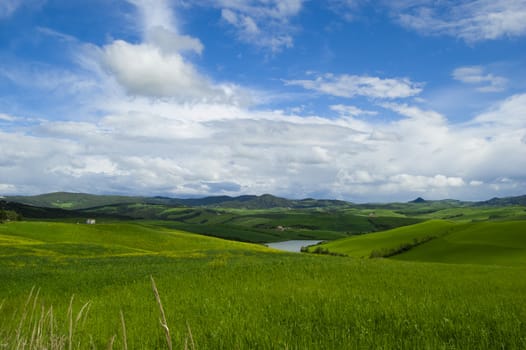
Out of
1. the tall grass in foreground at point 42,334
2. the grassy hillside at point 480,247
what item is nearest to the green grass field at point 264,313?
the tall grass in foreground at point 42,334

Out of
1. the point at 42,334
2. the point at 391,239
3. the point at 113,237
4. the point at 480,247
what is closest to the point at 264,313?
the point at 42,334

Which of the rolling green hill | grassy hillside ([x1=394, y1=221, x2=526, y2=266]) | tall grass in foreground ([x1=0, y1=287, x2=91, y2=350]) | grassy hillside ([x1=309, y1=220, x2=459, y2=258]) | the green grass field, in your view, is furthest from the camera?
grassy hillside ([x1=309, y1=220, x2=459, y2=258])

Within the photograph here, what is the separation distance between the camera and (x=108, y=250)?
58.0 metres

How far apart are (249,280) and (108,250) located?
44.3 metres

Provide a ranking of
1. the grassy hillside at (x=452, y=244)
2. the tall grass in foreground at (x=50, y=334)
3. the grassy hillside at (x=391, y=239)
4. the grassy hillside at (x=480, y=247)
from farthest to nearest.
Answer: the grassy hillside at (x=391, y=239)
the grassy hillside at (x=452, y=244)
the grassy hillside at (x=480, y=247)
the tall grass in foreground at (x=50, y=334)

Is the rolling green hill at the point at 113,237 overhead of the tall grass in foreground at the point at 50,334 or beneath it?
beneath

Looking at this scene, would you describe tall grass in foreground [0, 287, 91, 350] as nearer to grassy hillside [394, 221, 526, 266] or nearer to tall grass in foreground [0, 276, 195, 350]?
tall grass in foreground [0, 276, 195, 350]

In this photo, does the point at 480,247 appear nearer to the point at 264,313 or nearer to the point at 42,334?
the point at 264,313

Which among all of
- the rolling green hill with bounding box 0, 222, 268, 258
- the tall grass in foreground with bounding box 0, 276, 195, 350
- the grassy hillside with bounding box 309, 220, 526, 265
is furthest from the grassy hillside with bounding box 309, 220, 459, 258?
the tall grass in foreground with bounding box 0, 276, 195, 350

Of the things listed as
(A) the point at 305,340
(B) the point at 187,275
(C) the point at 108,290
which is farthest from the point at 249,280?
(A) the point at 305,340

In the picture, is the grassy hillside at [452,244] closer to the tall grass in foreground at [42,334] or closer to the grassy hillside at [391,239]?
the grassy hillside at [391,239]

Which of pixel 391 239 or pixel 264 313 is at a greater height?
pixel 264 313

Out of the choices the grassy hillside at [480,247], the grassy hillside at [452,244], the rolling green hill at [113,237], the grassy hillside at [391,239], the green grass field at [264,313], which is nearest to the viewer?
the green grass field at [264,313]

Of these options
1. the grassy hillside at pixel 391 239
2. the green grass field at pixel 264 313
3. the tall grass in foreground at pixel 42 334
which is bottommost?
the grassy hillside at pixel 391 239
